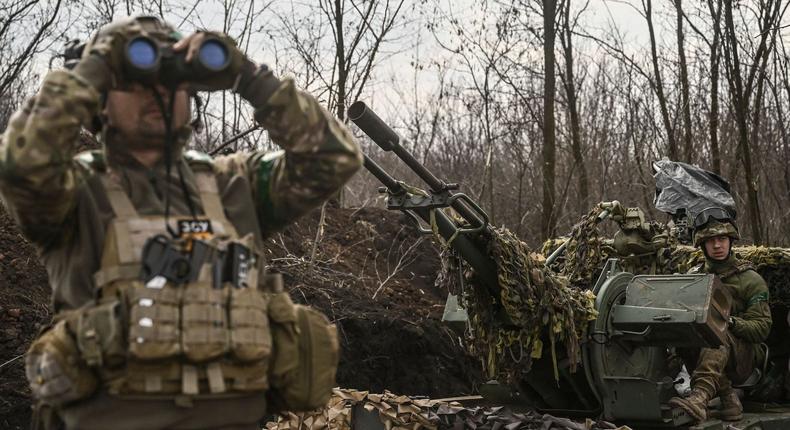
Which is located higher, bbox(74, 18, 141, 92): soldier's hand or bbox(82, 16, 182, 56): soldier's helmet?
bbox(82, 16, 182, 56): soldier's helmet

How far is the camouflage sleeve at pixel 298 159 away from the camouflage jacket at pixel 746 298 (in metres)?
4.94

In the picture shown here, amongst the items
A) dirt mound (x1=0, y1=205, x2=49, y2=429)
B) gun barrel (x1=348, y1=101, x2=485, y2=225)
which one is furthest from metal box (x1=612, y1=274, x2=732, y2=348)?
dirt mound (x1=0, y1=205, x2=49, y2=429)

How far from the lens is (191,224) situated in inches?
115

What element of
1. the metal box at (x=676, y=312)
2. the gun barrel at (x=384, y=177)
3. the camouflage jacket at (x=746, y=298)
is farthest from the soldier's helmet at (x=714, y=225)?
the gun barrel at (x=384, y=177)

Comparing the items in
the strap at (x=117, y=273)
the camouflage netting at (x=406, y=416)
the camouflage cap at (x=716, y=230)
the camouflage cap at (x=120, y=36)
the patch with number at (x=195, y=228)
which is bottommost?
the camouflage netting at (x=406, y=416)

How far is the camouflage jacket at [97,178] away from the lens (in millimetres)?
2703

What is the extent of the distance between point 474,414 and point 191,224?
13.0ft

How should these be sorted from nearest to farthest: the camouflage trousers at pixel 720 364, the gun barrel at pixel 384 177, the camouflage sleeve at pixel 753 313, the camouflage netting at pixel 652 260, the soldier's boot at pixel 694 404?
the gun barrel at pixel 384 177, the soldier's boot at pixel 694 404, the camouflage trousers at pixel 720 364, the camouflage sleeve at pixel 753 313, the camouflage netting at pixel 652 260

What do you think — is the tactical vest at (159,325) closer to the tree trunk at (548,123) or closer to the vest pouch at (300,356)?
the vest pouch at (300,356)

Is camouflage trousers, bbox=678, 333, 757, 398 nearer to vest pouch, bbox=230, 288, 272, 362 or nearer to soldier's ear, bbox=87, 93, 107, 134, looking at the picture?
vest pouch, bbox=230, 288, 272, 362

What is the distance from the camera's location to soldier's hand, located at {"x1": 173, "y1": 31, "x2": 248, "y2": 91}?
110 inches

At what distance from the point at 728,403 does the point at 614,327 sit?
1103mm

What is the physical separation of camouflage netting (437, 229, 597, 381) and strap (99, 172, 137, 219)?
3.82 metres

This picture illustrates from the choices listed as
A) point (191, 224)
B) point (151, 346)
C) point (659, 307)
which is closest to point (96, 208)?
point (191, 224)
